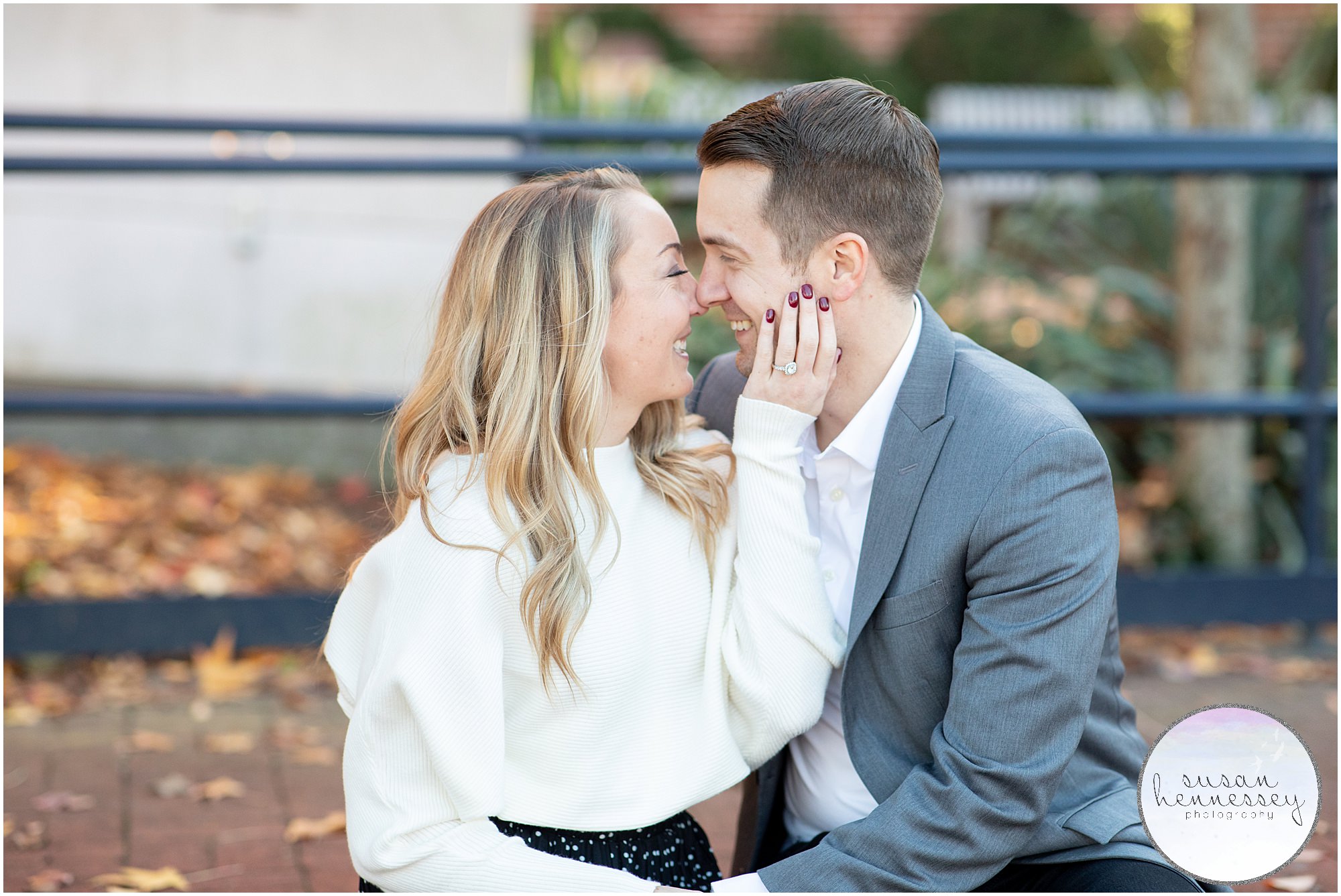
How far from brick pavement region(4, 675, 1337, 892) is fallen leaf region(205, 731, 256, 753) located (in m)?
0.02

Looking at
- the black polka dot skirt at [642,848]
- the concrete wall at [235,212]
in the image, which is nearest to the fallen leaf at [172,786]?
the black polka dot skirt at [642,848]

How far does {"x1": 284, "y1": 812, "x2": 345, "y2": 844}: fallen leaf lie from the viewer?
301 centimetres

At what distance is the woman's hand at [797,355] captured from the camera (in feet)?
6.73

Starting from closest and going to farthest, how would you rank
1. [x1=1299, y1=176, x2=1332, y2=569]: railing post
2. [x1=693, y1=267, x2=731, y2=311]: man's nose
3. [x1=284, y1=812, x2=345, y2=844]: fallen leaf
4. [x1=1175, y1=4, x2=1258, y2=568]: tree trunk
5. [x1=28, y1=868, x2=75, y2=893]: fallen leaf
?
[x1=693, y1=267, x2=731, y2=311]: man's nose < [x1=28, y1=868, x2=75, y2=893]: fallen leaf < [x1=284, y1=812, x2=345, y2=844]: fallen leaf < [x1=1299, y1=176, x2=1332, y2=569]: railing post < [x1=1175, y1=4, x2=1258, y2=568]: tree trunk

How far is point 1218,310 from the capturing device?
4.97 m

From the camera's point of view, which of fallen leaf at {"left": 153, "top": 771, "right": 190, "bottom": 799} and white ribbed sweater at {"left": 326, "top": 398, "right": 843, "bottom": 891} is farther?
fallen leaf at {"left": 153, "top": 771, "right": 190, "bottom": 799}

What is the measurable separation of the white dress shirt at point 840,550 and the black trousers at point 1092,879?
0.12 meters

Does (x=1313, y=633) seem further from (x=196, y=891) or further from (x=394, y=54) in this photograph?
(x=394, y=54)

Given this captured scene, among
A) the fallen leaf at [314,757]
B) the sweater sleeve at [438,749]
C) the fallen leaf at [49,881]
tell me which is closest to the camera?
the sweater sleeve at [438,749]

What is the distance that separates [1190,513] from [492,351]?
3.80 metres

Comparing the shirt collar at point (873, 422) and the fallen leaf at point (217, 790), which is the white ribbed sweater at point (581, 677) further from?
the fallen leaf at point (217, 790)

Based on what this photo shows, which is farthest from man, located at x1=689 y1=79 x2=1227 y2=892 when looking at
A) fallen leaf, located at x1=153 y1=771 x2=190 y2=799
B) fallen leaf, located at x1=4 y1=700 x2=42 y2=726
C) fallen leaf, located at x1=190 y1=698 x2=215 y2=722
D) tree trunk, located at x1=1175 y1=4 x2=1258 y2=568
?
tree trunk, located at x1=1175 y1=4 x2=1258 y2=568

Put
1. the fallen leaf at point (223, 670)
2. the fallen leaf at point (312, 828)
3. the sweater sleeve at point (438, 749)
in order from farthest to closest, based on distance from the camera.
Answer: the fallen leaf at point (223, 670) → the fallen leaf at point (312, 828) → the sweater sleeve at point (438, 749)

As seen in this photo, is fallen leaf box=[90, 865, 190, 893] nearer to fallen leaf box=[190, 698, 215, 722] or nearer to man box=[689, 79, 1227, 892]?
fallen leaf box=[190, 698, 215, 722]
